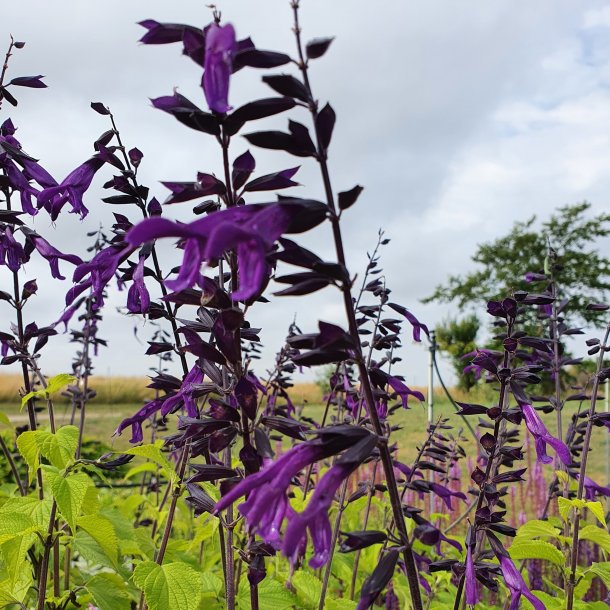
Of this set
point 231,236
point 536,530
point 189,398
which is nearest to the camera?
point 231,236

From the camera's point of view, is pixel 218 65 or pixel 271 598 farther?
pixel 271 598

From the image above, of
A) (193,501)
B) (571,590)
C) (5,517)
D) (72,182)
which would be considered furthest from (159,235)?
(571,590)

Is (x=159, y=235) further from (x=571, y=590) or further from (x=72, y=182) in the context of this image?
(x=571, y=590)

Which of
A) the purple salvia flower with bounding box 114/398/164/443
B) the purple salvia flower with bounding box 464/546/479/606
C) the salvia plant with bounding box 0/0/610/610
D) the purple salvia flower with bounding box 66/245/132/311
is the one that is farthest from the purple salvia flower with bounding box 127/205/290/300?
the purple salvia flower with bounding box 464/546/479/606

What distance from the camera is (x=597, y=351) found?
2889 millimetres

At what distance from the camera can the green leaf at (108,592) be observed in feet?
7.16

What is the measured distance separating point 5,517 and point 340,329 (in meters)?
1.56

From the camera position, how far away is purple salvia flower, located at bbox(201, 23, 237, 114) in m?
1.02

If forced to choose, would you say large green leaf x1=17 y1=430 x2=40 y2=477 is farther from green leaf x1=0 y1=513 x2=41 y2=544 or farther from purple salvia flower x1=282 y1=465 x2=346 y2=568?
purple salvia flower x1=282 y1=465 x2=346 y2=568

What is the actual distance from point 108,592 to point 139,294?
121cm

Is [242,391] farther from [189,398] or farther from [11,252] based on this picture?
[11,252]

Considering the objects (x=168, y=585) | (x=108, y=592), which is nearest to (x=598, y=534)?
(x=168, y=585)

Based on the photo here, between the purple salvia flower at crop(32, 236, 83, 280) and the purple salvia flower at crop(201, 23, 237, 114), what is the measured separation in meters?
1.56

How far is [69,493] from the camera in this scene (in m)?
1.90
